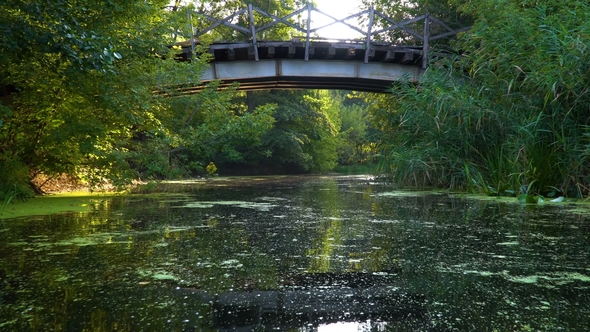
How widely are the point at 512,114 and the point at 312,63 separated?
24.8 feet

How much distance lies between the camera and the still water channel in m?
1.35

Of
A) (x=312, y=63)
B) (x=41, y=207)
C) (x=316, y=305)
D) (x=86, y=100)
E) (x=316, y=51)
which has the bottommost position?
(x=41, y=207)

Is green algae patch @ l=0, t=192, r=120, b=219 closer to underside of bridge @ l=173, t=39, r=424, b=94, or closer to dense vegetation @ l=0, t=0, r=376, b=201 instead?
dense vegetation @ l=0, t=0, r=376, b=201

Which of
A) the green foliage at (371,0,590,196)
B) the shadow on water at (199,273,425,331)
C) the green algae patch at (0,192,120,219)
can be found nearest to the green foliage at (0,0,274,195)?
the green algae patch at (0,192,120,219)

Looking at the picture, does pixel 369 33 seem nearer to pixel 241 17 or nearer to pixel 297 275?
pixel 297 275

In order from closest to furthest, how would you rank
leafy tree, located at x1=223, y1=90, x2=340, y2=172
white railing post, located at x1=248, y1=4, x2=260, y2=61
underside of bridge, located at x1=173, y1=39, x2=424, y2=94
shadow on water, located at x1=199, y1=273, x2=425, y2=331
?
1. shadow on water, located at x1=199, y1=273, x2=425, y2=331
2. white railing post, located at x1=248, y1=4, x2=260, y2=61
3. underside of bridge, located at x1=173, y1=39, x2=424, y2=94
4. leafy tree, located at x1=223, y1=90, x2=340, y2=172

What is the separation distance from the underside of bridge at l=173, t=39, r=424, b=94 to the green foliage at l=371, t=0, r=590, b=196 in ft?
14.6

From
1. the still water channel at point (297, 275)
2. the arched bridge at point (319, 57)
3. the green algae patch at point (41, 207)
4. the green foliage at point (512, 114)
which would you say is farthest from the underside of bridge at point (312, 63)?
the still water channel at point (297, 275)

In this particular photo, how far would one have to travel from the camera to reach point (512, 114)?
5.58 metres

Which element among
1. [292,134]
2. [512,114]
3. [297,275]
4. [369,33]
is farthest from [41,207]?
[292,134]

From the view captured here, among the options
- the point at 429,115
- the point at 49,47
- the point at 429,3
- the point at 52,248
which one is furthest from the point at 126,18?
the point at 429,3

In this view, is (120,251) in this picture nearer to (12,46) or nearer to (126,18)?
(12,46)

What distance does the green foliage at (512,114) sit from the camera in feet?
15.9

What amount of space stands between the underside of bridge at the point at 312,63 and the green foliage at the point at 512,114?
14.6ft
